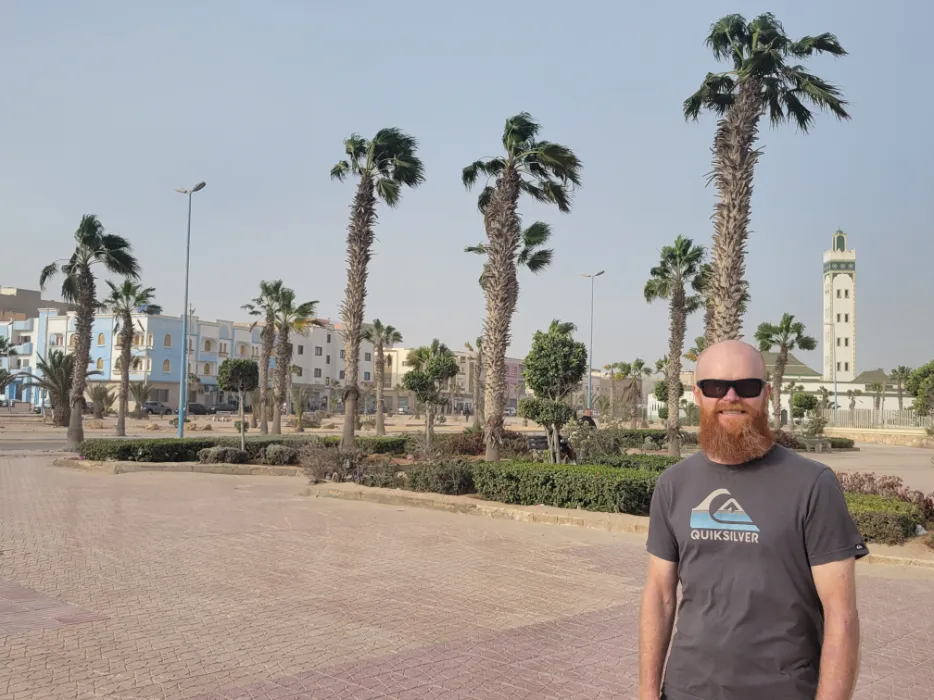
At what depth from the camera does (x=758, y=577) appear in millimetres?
2223

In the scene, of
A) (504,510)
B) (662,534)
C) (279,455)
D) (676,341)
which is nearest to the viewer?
(662,534)

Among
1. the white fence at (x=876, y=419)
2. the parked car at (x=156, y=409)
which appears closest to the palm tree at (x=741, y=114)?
the white fence at (x=876, y=419)

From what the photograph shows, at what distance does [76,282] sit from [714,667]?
27855 mm

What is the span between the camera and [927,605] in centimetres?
757

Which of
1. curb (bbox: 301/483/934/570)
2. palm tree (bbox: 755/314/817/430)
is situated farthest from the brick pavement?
palm tree (bbox: 755/314/817/430)

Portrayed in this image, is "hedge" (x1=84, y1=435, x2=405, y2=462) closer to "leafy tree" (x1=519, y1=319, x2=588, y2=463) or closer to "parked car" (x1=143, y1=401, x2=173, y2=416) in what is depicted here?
"leafy tree" (x1=519, y1=319, x2=588, y2=463)

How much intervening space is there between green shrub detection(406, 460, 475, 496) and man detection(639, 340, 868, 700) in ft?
38.8

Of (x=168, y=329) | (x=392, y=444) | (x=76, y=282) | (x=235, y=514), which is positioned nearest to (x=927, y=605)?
(x=235, y=514)

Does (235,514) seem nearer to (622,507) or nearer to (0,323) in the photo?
(622,507)

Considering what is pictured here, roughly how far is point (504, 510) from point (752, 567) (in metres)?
10.5

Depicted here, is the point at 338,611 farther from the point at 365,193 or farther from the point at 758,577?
the point at 365,193

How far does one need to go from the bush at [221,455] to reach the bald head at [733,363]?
65.3 ft

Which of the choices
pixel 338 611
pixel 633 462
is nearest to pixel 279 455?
pixel 633 462

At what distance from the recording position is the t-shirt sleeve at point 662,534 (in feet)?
8.05
